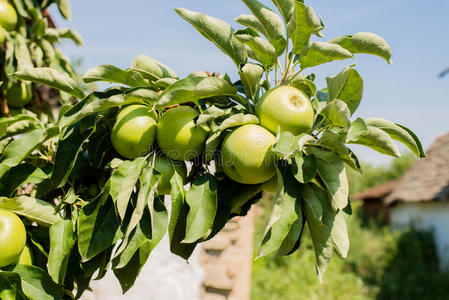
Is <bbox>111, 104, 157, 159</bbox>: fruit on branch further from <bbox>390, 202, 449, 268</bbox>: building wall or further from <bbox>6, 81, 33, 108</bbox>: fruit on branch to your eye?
<bbox>390, 202, 449, 268</bbox>: building wall

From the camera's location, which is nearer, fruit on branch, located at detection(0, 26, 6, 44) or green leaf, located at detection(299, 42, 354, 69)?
green leaf, located at detection(299, 42, 354, 69)

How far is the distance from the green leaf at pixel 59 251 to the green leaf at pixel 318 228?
525 mm

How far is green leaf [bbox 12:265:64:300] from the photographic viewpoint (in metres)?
0.86

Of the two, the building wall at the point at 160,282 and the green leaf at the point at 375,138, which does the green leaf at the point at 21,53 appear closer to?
the building wall at the point at 160,282

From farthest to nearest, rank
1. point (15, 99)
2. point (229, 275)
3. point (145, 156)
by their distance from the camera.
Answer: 1. point (229, 275)
2. point (15, 99)
3. point (145, 156)

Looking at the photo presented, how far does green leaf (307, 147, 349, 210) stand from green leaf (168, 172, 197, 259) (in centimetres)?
30

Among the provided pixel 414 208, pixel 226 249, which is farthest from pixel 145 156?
pixel 414 208

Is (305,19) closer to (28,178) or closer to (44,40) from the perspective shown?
(28,178)

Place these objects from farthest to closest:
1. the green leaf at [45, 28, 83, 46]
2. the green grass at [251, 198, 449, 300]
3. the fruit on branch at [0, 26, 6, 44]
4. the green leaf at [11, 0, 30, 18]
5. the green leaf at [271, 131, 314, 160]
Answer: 1. the green grass at [251, 198, 449, 300]
2. the green leaf at [45, 28, 83, 46]
3. the green leaf at [11, 0, 30, 18]
4. the fruit on branch at [0, 26, 6, 44]
5. the green leaf at [271, 131, 314, 160]

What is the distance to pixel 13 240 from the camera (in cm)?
85

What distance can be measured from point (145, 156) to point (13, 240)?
343 mm

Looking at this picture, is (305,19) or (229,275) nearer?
(305,19)

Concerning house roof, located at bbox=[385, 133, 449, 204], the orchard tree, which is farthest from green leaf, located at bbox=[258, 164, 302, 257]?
house roof, located at bbox=[385, 133, 449, 204]

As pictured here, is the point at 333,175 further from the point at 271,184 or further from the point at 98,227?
the point at 98,227
